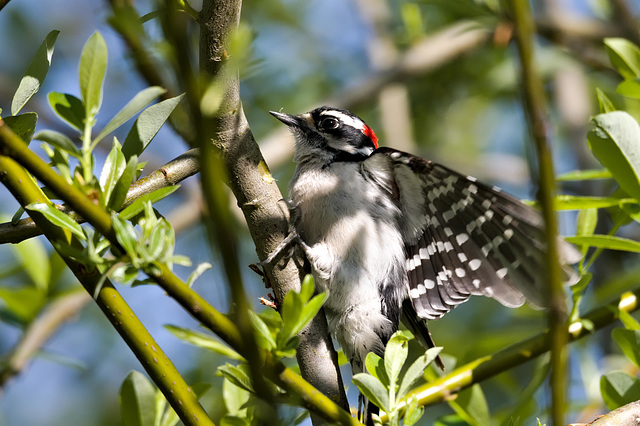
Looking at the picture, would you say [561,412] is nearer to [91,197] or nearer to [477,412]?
[91,197]

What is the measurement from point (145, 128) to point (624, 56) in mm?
1642

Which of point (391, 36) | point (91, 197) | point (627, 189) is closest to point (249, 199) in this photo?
point (91, 197)

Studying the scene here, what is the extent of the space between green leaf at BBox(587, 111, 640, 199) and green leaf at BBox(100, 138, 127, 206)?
1272 mm

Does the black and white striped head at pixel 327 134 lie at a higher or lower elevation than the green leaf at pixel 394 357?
lower

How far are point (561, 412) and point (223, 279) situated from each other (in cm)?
60

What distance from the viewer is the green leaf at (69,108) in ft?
4.80

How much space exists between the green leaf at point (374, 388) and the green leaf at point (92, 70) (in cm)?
86

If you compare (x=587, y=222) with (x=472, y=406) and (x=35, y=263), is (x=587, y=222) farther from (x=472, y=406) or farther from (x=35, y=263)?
(x=35, y=263)

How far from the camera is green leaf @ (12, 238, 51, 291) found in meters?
2.68

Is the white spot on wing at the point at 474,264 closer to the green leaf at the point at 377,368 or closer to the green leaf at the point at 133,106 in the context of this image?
the green leaf at the point at 377,368

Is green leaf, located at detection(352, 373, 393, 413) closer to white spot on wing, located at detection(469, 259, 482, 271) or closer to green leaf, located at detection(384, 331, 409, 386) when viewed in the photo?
green leaf, located at detection(384, 331, 409, 386)

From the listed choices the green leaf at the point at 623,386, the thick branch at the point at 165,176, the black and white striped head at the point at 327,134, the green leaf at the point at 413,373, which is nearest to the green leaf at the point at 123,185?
the thick branch at the point at 165,176

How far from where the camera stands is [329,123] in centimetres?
363

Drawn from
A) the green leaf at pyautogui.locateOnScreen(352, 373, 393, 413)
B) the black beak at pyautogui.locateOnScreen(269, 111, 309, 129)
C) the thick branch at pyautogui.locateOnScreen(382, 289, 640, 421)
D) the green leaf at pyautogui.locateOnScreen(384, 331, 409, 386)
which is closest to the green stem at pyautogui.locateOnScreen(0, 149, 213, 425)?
the green leaf at pyautogui.locateOnScreen(352, 373, 393, 413)
